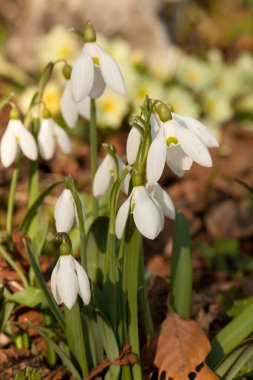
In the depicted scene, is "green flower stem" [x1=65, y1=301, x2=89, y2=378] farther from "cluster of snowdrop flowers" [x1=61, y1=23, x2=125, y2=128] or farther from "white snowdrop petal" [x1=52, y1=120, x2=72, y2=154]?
"white snowdrop petal" [x1=52, y1=120, x2=72, y2=154]

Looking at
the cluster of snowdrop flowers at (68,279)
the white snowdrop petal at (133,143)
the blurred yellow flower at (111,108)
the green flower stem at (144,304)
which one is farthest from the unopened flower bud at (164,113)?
the blurred yellow flower at (111,108)

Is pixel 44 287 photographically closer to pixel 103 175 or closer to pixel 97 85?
pixel 103 175

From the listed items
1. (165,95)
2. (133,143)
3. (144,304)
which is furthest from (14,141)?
(165,95)

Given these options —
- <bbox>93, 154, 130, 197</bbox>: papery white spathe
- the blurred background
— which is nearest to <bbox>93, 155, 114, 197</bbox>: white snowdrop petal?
<bbox>93, 154, 130, 197</bbox>: papery white spathe

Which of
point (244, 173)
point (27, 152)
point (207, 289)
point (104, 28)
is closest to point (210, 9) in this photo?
point (104, 28)

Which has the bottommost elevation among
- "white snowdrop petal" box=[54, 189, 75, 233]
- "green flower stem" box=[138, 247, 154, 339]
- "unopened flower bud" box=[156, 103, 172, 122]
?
"green flower stem" box=[138, 247, 154, 339]

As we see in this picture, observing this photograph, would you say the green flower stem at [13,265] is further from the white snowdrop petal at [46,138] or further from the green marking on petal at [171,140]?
the green marking on petal at [171,140]
